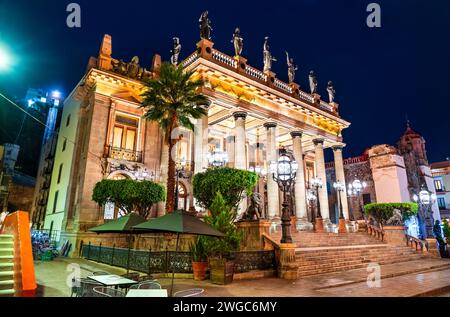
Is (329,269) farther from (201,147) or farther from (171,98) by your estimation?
(171,98)

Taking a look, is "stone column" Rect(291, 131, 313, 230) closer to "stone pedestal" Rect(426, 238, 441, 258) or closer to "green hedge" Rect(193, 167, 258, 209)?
"stone pedestal" Rect(426, 238, 441, 258)

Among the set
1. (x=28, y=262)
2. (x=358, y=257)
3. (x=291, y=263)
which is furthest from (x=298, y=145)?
(x=28, y=262)

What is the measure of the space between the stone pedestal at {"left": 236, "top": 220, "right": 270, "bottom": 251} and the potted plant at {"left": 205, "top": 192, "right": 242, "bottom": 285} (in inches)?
95.1

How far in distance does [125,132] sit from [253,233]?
13870 mm

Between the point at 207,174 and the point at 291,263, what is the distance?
6432 mm

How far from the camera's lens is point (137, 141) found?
70.7ft

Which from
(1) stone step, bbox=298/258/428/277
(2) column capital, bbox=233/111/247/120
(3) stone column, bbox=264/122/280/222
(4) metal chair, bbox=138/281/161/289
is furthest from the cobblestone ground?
(2) column capital, bbox=233/111/247/120

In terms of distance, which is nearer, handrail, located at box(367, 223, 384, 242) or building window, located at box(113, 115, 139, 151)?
handrail, located at box(367, 223, 384, 242)

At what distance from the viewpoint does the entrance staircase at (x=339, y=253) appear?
11758mm

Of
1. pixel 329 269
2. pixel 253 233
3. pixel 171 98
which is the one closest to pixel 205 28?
pixel 171 98

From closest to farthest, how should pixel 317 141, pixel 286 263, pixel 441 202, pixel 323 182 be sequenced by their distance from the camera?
pixel 286 263, pixel 323 182, pixel 317 141, pixel 441 202

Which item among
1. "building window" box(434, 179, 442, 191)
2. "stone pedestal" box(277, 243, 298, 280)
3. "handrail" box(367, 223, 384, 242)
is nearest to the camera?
"stone pedestal" box(277, 243, 298, 280)

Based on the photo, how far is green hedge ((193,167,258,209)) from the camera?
1436 cm

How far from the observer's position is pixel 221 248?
9391 mm
